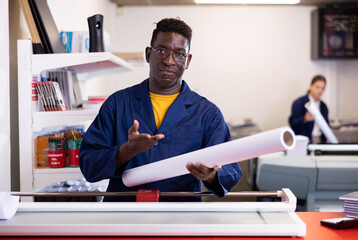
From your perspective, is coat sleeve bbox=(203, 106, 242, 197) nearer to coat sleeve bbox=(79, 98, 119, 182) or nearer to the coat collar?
the coat collar

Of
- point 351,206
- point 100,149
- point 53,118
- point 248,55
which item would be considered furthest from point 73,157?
point 248,55

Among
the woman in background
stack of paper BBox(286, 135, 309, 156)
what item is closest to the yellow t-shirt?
stack of paper BBox(286, 135, 309, 156)

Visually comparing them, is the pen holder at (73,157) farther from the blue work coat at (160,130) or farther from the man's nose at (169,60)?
the man's nose at (169,60)

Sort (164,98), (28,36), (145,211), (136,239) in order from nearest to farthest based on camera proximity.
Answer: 1. (136,239)
2. (145,211)
3. (164,98)
4. (28,36)

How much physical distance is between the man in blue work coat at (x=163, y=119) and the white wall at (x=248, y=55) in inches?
154

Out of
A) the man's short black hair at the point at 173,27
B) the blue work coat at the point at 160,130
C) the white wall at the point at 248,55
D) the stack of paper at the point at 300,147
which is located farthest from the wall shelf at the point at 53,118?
the white wall at the point at 248,55

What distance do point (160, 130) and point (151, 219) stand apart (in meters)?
0.44

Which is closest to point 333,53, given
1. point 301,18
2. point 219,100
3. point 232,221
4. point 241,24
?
point 301,18

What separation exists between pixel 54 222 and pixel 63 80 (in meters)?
1.30

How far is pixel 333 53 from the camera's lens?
5.43 metres

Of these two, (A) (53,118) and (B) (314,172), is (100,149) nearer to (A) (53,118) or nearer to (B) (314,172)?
(A) (53,118)

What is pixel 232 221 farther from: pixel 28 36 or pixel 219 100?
pixel 219 100

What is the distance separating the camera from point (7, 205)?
1.19 metres

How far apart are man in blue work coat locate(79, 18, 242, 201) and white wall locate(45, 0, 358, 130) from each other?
3907 mm
